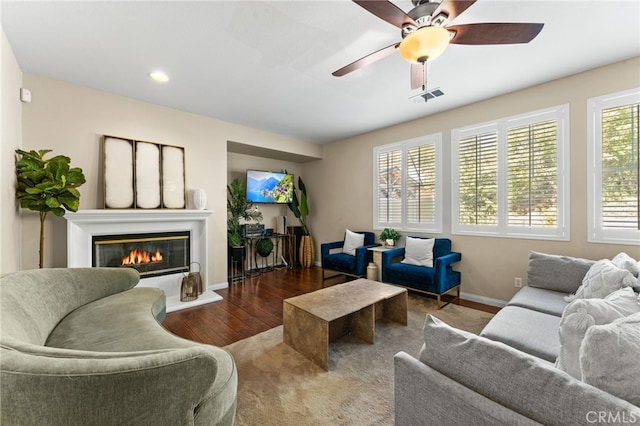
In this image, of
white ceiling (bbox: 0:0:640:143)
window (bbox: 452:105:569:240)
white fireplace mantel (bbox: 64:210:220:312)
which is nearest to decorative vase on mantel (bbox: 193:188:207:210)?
white fireplace mantel (bbox: 64:210:220:312)

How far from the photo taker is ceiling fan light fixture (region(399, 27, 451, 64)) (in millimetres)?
1486

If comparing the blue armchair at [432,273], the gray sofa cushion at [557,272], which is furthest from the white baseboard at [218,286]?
the gray sofa cushion at [557,272]

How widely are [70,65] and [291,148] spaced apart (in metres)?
3.09

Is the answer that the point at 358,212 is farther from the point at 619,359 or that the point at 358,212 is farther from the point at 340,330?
the point at 619,359

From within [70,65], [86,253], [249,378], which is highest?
[70,65]

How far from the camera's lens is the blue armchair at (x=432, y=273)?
3.06 meters

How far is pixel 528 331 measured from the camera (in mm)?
1633

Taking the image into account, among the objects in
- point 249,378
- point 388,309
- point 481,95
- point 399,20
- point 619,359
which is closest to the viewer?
point 619,359

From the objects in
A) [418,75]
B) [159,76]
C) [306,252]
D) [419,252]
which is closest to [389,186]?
[419,252]

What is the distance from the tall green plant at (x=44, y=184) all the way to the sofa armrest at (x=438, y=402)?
3092mm

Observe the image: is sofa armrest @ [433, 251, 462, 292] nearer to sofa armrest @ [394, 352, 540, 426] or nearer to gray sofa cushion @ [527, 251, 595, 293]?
gray sofa cushion @ [527, 251, 595, 293]

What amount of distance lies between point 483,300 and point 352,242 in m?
2.06

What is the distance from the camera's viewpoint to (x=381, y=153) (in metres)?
4.48

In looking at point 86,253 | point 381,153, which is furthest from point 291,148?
point 86,253
